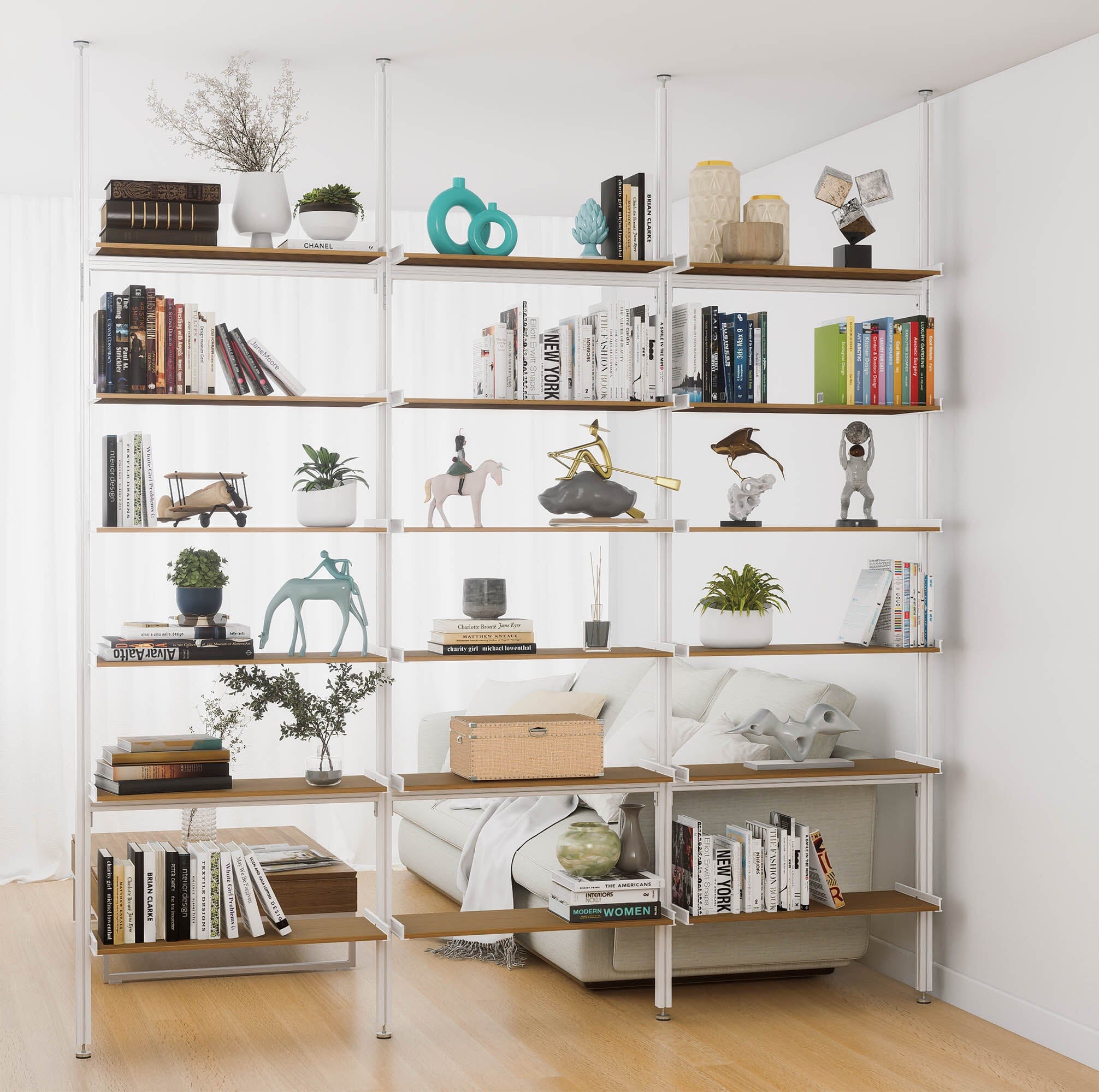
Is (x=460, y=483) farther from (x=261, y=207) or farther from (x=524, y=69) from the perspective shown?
(x=524, y=69)

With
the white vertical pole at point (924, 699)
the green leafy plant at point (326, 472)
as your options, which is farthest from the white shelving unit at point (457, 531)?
the green leafy plant at point (326, 472)

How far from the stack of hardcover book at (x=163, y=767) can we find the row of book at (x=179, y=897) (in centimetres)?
16

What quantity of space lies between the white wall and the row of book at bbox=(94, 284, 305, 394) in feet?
6.25

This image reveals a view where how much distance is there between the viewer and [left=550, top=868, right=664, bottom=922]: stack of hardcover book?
379 cm

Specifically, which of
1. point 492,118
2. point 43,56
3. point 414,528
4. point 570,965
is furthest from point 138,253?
point 570,965

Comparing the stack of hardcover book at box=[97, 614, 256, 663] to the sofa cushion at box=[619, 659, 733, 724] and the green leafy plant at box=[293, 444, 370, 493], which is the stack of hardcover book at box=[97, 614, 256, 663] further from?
the sofa cushion at box=[619, 659, 733, 724]

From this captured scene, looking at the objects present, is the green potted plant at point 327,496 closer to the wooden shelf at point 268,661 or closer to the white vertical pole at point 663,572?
the wooden shelf at point 268,661

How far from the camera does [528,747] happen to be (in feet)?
12.5

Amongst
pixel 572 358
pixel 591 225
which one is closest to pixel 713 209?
pixel 591 225

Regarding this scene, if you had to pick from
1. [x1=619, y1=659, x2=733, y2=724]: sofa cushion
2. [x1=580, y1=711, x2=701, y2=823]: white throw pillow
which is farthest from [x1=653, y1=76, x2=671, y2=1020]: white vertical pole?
[x1=619, y1=659, x2=733, y2=724]: sofa cushion

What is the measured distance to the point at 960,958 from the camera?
13.4 ft

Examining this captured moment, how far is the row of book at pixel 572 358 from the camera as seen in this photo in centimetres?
379

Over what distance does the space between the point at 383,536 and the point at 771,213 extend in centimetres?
143

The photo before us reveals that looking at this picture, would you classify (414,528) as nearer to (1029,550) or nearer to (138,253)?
(138,253)
